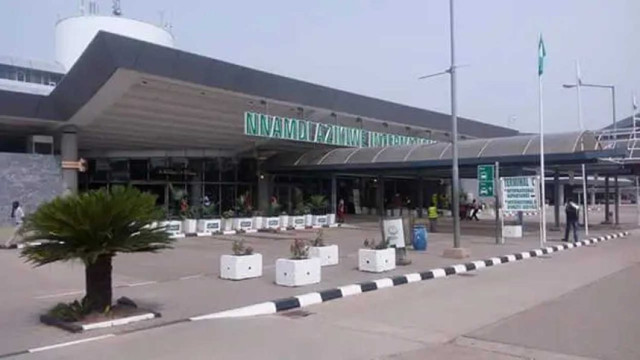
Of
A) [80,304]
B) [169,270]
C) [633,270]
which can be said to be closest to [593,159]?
[633,270]

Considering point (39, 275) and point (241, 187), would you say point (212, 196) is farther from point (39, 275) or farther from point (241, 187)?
point (39, 275)

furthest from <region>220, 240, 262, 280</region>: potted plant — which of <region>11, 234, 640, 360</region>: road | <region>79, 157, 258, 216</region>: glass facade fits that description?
<region>79, 157, 258, 216</region>: glass facade

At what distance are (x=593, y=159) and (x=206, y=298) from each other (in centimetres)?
2048

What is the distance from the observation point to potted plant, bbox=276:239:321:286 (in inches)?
504

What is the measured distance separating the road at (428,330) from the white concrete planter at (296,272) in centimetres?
136

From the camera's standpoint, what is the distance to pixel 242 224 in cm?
3120

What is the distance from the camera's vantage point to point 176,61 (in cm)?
2431

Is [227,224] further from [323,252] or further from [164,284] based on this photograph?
[164,284]

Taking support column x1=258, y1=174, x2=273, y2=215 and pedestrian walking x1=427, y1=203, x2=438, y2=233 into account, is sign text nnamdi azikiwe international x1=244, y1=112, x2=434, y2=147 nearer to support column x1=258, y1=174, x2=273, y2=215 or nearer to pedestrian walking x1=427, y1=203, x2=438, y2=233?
pedestrian walking x1=427, y1=203, x2=438, y2=233

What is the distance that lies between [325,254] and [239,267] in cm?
326

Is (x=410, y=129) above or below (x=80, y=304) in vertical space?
above

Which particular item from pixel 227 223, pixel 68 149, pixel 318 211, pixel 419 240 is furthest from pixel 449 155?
pixel 68 149

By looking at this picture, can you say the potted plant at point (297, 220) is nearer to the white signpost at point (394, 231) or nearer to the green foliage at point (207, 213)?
the green foliage at point (207, 213)

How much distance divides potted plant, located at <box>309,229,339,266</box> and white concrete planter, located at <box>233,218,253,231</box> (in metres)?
14.8
